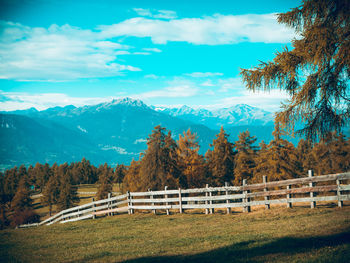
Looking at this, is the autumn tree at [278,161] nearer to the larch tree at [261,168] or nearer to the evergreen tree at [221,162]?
the larch tree at [261,168]

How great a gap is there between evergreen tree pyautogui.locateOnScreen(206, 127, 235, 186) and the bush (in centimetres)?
5133

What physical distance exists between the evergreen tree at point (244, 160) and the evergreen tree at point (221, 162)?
Answer: 1.59 m

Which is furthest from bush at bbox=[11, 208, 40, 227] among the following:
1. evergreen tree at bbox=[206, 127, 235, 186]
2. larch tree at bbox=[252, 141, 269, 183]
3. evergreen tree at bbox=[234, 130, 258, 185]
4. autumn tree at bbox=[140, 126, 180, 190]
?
larch tree at bbox=[252, 141, 269, 183]

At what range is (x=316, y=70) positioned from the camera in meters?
9.16

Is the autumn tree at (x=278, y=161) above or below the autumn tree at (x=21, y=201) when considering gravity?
above

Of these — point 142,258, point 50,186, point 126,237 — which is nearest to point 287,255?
point 142,258

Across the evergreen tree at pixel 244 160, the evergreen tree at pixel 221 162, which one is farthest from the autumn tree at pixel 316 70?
the evergreen tree at pixel 221 162

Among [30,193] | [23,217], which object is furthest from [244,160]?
[30,193]

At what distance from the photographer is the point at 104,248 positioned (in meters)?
10.8

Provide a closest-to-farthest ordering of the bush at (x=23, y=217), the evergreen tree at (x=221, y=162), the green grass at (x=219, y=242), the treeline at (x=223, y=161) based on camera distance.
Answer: the green grass at (x=219, y=242), the treeline at (x=223, y=161), the evergreen tree at (x=221, y=162), the bush at (x=23, y=217)

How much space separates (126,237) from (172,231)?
85.0 inches

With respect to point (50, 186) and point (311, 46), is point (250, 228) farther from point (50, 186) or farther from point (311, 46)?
point (50, 186)

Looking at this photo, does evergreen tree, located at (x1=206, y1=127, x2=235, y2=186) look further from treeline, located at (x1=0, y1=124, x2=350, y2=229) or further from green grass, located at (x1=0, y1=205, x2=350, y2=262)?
green grass, located at (x1=0, y1=205, x2=350, y2=262)

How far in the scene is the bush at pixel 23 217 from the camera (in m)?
67.9
